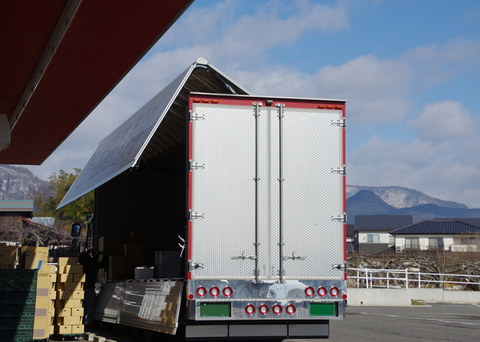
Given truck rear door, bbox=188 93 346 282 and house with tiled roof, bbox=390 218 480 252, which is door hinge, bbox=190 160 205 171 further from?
house with tiled roof, bbox=390 218 480 252

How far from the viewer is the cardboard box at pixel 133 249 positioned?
14266 mm

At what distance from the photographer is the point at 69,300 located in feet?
40.4

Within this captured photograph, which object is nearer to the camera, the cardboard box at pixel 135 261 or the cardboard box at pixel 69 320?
the cardboard box at pixel 69 320

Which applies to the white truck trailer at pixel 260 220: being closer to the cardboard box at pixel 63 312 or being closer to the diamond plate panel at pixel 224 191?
the diamond plate panel at pixel 224 191

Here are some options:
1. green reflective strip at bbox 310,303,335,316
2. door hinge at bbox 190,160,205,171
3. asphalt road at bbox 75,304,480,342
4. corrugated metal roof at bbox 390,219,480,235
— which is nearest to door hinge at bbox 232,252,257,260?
green reflective strip at bbox 310,303,335,316

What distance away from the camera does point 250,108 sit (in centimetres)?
900

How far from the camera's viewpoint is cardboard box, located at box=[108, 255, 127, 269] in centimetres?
1402

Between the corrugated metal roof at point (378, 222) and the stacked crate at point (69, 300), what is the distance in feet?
367

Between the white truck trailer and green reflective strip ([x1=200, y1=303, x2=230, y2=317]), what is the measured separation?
0.01m

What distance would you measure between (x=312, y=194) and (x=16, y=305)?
19.5 ft

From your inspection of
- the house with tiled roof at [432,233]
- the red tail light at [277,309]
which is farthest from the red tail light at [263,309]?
the house with tiled roof at [432,233]

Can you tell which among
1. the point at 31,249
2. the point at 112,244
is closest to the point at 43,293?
the point at 31,249

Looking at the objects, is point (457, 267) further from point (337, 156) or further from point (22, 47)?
point (22, 47)

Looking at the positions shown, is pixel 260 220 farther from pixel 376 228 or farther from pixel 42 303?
pixel 376 228
